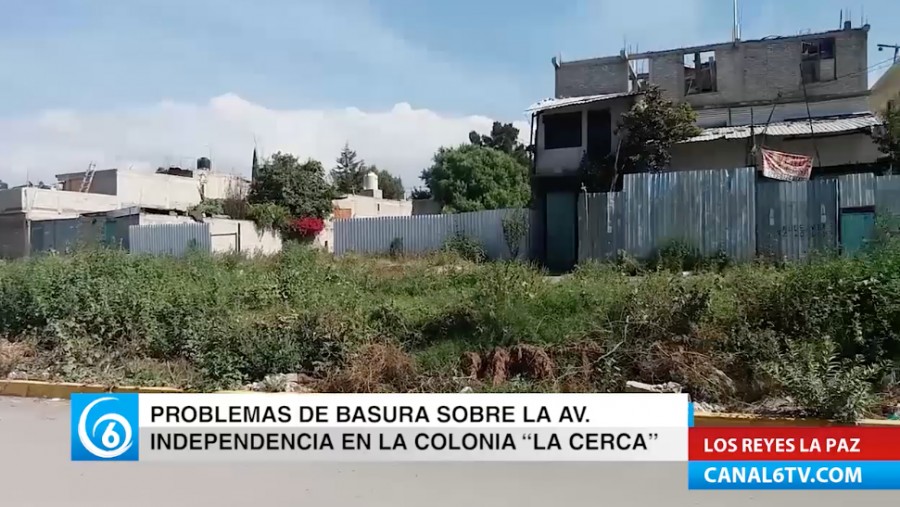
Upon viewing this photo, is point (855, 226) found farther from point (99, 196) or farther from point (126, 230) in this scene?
point (99, 196)

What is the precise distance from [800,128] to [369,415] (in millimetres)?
19898

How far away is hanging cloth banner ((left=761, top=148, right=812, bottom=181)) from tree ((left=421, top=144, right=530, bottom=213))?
752 inches

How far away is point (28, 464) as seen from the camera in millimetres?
5199

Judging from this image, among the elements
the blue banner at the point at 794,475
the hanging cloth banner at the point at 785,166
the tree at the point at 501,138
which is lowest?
the blue banner at the point at 794,475

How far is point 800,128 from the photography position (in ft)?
70.3

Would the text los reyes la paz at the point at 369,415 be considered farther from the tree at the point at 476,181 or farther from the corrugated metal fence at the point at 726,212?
the tree at the point at 476,181

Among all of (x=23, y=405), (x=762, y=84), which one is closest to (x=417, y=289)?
(x=23, y=405)

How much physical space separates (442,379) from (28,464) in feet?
11.8

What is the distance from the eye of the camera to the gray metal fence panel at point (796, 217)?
13.2m

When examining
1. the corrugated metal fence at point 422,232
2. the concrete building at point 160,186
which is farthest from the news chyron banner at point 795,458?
the concrete building at point 160,186

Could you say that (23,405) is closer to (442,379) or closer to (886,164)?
(442,379)

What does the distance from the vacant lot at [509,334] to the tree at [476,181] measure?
27140mm

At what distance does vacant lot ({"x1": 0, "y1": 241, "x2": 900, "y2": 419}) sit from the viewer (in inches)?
267

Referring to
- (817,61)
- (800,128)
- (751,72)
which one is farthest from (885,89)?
(800,128)
